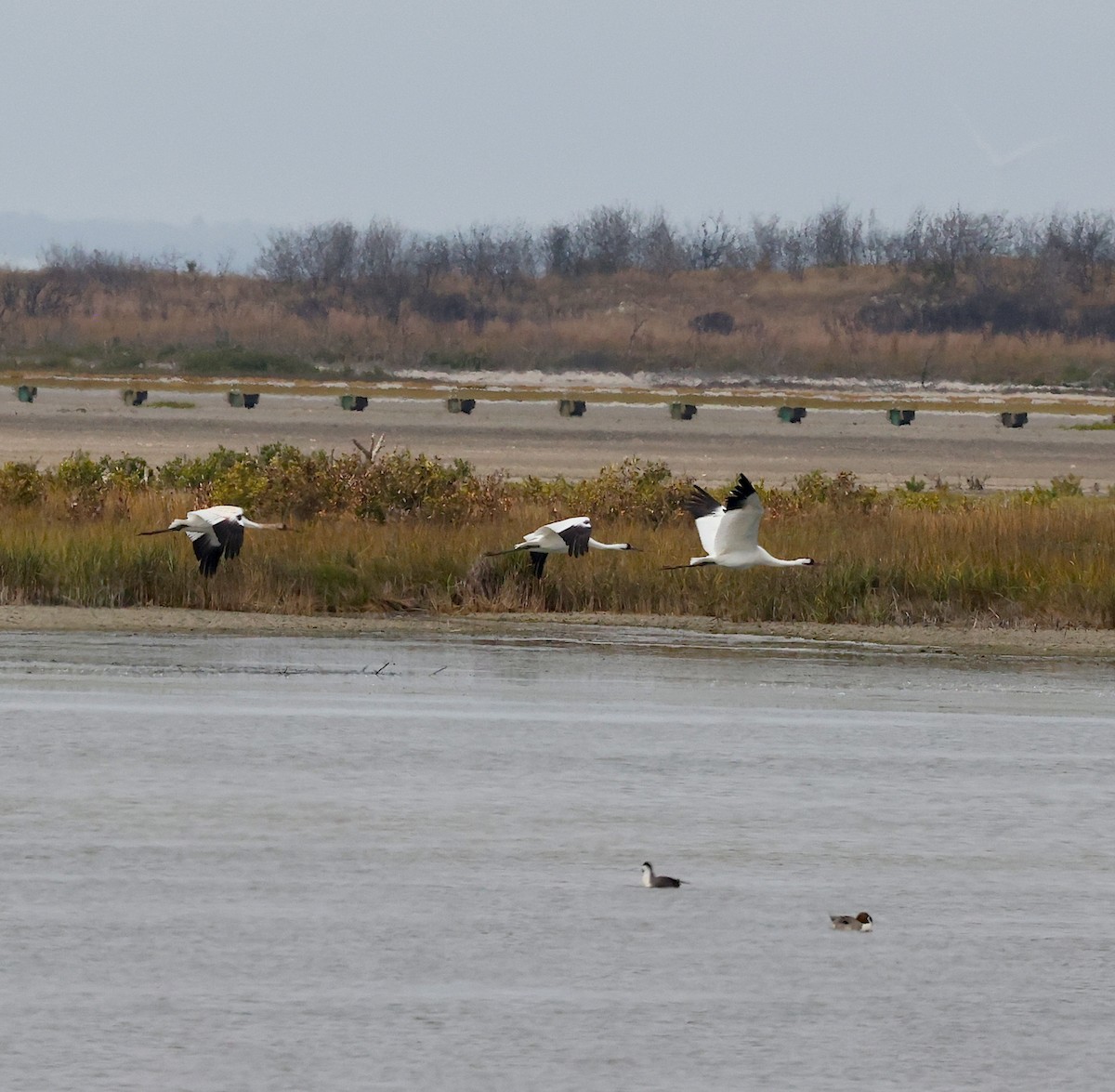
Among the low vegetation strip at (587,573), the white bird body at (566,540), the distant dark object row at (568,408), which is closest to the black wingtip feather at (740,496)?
the white bird body at (566,540)

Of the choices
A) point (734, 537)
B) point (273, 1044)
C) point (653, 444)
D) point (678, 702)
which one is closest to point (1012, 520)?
point (734, 537)

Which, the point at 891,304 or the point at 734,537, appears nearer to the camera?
the point at 734,537

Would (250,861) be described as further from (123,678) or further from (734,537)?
(734,537)

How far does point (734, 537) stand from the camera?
18.3 meters

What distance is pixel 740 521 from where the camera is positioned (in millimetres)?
18047

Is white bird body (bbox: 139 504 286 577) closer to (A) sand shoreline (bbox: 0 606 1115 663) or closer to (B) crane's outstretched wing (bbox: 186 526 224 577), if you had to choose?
(B) crane's outstretched wing (bbox: 186 526 224 577)

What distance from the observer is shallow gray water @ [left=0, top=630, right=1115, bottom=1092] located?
806cm

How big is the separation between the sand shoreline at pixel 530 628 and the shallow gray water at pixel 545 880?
237 centimetres

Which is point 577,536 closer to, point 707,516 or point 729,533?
point 707,516

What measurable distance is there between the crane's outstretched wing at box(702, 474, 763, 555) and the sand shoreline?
1.70 meters

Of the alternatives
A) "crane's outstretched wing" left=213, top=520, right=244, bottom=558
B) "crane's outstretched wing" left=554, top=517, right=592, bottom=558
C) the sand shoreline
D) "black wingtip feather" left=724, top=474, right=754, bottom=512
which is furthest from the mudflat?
"black wingtip feather" left=724, top=474, right=754, bottom=512

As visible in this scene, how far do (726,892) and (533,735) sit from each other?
175 inches

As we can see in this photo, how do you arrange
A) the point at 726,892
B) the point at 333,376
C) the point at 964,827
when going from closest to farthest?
the point at 726,892, the point at 964,827, the point at 333,376

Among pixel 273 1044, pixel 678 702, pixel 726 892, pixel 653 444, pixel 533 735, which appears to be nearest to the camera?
pixel 273 1044
